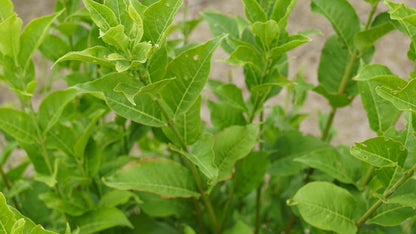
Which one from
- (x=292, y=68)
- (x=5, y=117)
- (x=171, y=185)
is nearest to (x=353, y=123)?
(x=292, y=68)

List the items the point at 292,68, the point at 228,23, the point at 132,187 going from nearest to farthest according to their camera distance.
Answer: the point at 132,187
the point at 228,23
the point at 292,68

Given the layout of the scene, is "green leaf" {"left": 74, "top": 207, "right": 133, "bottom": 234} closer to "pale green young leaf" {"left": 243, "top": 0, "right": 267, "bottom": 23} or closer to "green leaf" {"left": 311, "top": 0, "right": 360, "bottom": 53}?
"pale green young leaf" {"left": 243, "top": 0, "right": 267, "bottom": 23}

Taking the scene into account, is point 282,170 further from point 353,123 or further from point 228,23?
point 353,123

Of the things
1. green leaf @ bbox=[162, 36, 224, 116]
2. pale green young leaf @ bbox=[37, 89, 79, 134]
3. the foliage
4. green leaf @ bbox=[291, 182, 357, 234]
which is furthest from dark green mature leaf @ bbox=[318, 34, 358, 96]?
pale green young leaf @ bbox=[37, 89, 79, 134]

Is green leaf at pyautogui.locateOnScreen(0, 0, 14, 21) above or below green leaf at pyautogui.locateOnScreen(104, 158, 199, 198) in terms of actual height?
above

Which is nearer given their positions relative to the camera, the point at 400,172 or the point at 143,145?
the point at 400,172

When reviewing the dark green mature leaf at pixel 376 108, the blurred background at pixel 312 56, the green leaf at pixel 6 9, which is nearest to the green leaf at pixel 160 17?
the green leaf at pixel 6 9

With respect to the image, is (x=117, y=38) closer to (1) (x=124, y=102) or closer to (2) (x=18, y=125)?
(1) (x=124, y=102)

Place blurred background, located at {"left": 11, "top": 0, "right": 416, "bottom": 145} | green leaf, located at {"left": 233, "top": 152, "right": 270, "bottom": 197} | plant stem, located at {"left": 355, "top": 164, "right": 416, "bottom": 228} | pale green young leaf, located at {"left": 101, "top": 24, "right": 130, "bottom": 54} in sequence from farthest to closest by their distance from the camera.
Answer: blurred background, located at {"left": 11, "top": 0, "right": 416, "bottom": 145}, green leaf, located at {"left": 233, "top": 152, "right": 270, "bottom": 197}, plant stem, located at {"left": 355, "top": 164, "right": 416, "bottom": 228}, pale green young leaf, located at {"left": 101, "top": 24, "right": 130, "bottom": 54}
